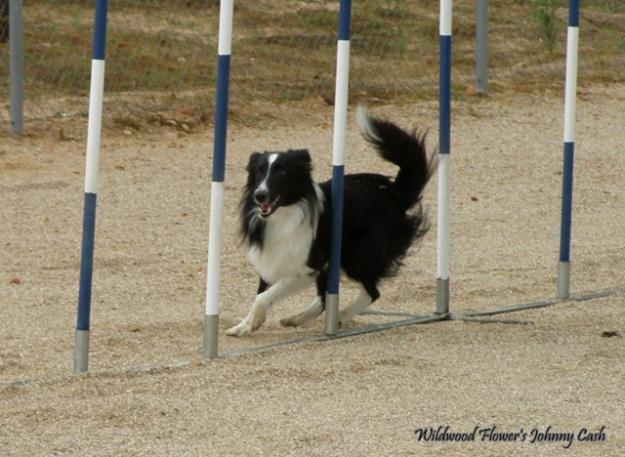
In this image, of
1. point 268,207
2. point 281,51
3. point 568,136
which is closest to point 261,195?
point 268,207

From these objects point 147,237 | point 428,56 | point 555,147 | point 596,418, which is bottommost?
point 596,418

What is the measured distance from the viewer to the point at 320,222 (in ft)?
24.5

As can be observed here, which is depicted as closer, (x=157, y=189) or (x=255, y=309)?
(x=255, y=309)

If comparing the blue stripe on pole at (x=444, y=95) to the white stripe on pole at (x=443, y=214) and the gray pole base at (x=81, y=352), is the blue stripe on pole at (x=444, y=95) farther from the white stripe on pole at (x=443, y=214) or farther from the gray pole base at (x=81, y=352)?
the gray pole base at (x=81, y=352)

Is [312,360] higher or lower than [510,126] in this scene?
lower

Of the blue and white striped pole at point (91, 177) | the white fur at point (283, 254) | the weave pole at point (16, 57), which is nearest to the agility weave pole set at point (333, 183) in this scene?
the blue and white striped pole at point (91, 177)

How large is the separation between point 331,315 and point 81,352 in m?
1.39

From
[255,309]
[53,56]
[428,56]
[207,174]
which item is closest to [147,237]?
[207,174]

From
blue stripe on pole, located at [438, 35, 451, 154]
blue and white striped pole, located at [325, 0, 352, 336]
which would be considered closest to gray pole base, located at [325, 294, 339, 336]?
blue and white striped pole, located at [325, 0, 352, 336]

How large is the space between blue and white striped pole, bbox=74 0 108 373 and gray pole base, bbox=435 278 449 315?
2119 mm

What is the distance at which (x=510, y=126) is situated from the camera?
1431 cm

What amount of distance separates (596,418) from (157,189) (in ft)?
19.8

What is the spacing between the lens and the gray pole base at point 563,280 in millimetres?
8375

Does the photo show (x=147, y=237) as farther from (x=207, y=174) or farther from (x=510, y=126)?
(x=510, y=126)
